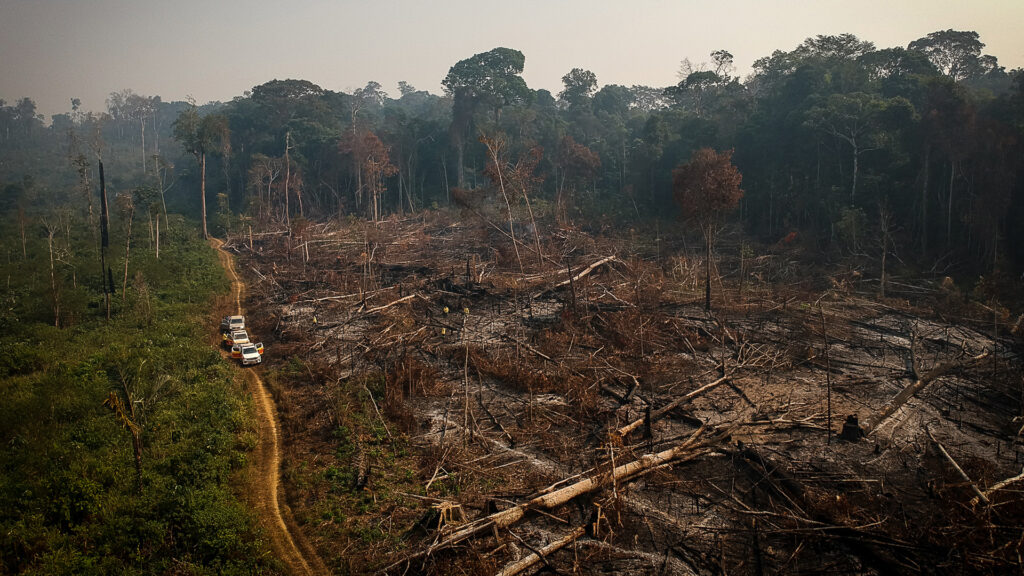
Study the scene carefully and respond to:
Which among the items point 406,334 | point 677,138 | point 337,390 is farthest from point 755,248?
point 337,390

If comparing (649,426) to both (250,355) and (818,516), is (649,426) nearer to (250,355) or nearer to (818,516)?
(818,516)

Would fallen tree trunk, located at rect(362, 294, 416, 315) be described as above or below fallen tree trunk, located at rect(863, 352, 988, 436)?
above

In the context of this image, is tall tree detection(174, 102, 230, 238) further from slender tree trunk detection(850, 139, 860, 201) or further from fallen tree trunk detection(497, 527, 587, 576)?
slender tree trunk detection(850, 139, 860, 201)

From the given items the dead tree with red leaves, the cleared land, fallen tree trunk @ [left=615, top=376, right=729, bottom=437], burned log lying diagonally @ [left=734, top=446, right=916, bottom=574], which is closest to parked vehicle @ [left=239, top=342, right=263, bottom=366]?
the cleared land

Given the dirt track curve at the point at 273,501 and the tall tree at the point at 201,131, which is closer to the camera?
the dirt track curve at the point at 273,501

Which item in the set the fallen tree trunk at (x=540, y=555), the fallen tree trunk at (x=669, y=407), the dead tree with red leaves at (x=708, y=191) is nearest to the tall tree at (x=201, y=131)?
the dead tree with red leaves at (x=708, y=191)

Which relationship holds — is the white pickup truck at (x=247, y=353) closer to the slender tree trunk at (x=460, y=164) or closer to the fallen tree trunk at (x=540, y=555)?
the fallen tree trunk at (x=540, y=555)
